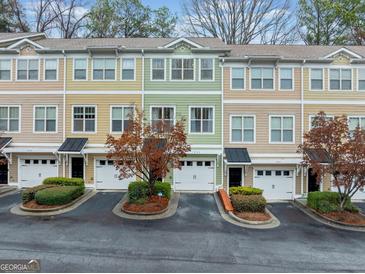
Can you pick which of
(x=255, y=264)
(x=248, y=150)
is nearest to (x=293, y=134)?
(x=248, y=150)

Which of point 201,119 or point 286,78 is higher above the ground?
point 286,78

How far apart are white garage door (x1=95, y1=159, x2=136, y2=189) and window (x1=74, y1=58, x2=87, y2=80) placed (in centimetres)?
596

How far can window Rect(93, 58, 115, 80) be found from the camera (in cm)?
2047

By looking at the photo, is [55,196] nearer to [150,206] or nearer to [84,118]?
[150,206]

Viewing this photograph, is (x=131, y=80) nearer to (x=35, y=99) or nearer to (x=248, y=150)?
(x=35, y=99)

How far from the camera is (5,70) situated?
67.9 ft

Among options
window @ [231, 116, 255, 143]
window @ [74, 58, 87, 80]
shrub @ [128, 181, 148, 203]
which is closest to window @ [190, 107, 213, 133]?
window @ [231, 116, 255, 143]

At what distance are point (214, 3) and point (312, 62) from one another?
874 inches

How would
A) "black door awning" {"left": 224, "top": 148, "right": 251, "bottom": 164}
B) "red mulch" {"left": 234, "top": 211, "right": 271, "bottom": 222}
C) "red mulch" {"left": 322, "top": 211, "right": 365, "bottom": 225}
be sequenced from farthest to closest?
1. "black door awning" {"left": 224, "top": 148, "right": 251, "bottom": 164}
2. "red mulch" {"left": 322, "top": 211, "right": 365, "bottom": 225}
3. "red mulch" {"left": 234, "top": 211, "right": 271, "bottom": 222}

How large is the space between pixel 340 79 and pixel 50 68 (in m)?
20.0

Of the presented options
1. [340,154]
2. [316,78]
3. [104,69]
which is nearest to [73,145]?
[104,69]

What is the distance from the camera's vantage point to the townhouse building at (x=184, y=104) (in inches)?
790

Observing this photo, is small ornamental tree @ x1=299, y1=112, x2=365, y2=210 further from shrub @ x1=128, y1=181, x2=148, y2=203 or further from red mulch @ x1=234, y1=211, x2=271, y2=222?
shrub @ x1=128, y1=181, x2=148, y2=203

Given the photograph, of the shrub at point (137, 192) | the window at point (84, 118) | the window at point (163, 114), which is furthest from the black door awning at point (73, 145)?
the shrub at point (137, 192)
